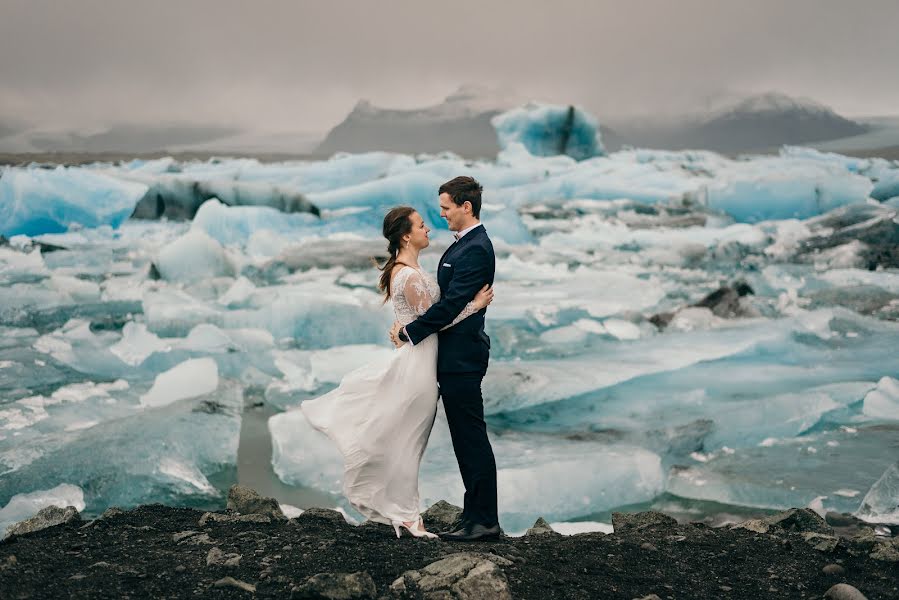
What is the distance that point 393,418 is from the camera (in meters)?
2.50

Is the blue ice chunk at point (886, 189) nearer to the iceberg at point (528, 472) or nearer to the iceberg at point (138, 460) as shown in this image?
the iceberg at point (528, 472)

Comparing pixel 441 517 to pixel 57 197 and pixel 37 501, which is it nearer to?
pixel 37 501

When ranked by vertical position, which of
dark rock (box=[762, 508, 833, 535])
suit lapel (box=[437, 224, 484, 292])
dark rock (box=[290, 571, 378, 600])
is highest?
suit lapel (box=[437, 224, 484, 292])

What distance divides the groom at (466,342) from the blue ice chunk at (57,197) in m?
10.6

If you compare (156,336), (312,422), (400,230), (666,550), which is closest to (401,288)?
(400,230)

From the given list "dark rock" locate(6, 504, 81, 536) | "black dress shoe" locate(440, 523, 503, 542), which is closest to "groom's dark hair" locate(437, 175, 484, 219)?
"black dress shoe" locate(440, 523, 503, 542)

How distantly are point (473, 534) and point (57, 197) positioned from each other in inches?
438

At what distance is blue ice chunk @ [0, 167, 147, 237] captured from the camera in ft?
38.6

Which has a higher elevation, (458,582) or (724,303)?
(458,582)

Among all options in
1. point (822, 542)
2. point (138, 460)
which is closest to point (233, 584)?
point (822, 542)

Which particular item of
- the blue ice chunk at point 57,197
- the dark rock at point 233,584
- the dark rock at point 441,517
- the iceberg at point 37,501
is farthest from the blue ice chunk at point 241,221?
the dark rock at point 233,584

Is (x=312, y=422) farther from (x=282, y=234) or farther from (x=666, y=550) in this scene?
(x=282, y=234)

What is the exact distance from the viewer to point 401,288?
2.45 metres

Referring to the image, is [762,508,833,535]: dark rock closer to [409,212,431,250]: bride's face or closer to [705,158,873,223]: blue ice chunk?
[409,212,431,250]: bride's face
